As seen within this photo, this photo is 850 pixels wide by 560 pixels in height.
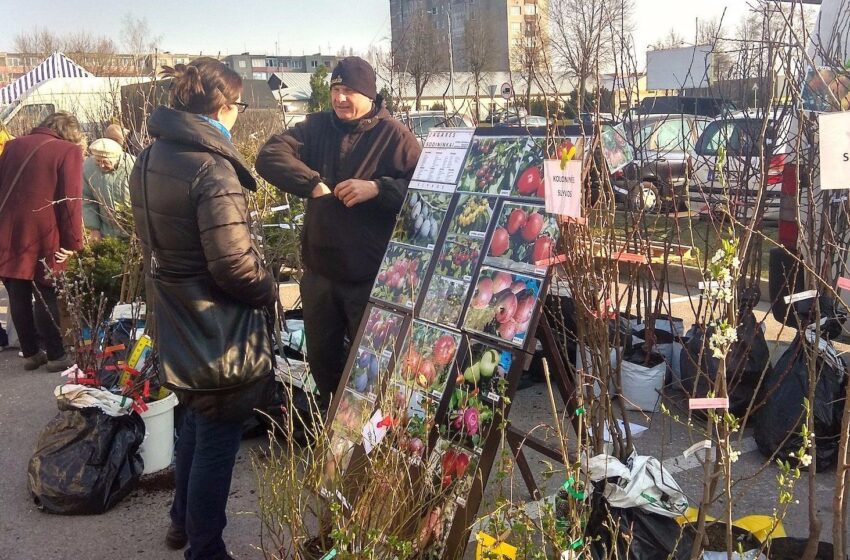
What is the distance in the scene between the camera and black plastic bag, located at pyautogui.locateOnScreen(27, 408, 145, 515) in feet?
11.3

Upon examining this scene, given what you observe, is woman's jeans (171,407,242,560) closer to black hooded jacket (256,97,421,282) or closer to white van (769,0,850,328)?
black hooded jacket (256,97,421,282)

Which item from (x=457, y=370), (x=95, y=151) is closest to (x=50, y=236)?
(x=95, y=151)

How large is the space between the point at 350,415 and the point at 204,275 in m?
0.85

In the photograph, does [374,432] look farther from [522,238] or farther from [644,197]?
[644,197]

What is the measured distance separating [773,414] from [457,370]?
1.81m

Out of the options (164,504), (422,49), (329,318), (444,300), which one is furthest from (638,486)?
(422,49)

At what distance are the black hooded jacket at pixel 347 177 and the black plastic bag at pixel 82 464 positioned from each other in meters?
1.21

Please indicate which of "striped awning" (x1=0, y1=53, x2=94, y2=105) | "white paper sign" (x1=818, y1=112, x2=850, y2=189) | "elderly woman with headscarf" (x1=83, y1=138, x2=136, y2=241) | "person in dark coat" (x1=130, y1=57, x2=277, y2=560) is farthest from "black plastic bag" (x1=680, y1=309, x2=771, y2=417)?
"striped awning" (x1=0, y1=53, x2=94, y2=105)

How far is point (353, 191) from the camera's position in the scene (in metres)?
3.21

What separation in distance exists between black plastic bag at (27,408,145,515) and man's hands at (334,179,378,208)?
152 centimetres

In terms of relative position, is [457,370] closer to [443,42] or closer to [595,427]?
[595,427]

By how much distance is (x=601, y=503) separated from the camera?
2473mm

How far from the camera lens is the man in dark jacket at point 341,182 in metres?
3.34

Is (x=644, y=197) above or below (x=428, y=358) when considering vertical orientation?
above
